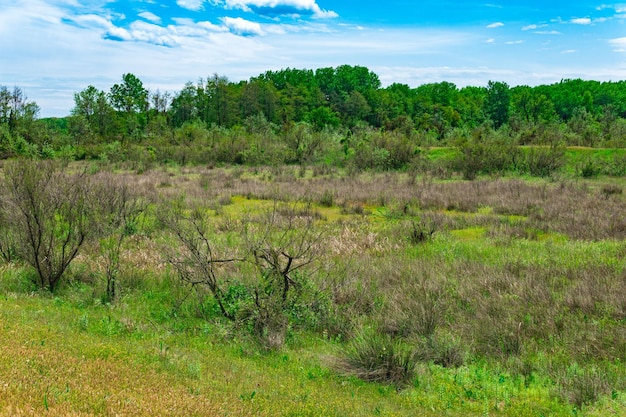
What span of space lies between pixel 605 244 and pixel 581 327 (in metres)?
5.61

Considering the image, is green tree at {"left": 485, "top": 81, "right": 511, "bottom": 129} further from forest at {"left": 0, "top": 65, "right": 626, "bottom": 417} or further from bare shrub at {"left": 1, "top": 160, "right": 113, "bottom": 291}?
bare shrub at {"left": 1, "top": 160, "right": 113, "bottom": 291}

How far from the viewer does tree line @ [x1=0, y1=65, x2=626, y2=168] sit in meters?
41.5

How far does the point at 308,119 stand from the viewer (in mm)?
87688

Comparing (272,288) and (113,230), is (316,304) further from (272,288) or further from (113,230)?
(113,230)

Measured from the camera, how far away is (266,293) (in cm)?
893

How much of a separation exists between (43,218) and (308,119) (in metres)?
78.9

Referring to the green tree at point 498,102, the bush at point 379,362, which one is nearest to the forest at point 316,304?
the bush at point 379,362

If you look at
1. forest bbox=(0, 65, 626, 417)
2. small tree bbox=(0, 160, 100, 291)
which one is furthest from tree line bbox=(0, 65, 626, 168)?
small tree bbox=(0, 160, 100, 291)

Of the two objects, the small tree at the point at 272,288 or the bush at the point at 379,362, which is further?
the small tree at the point at 272,288

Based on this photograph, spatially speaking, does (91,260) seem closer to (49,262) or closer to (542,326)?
(49,262)

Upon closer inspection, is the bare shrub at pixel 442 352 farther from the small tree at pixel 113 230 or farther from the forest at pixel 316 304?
the small tree at pixel 113 230

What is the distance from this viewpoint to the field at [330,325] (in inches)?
205

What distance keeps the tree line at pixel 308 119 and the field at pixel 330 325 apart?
24.5 meters

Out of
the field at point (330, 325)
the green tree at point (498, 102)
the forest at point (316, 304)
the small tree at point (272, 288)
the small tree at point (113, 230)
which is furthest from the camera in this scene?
the green tree at point (498, 102)
